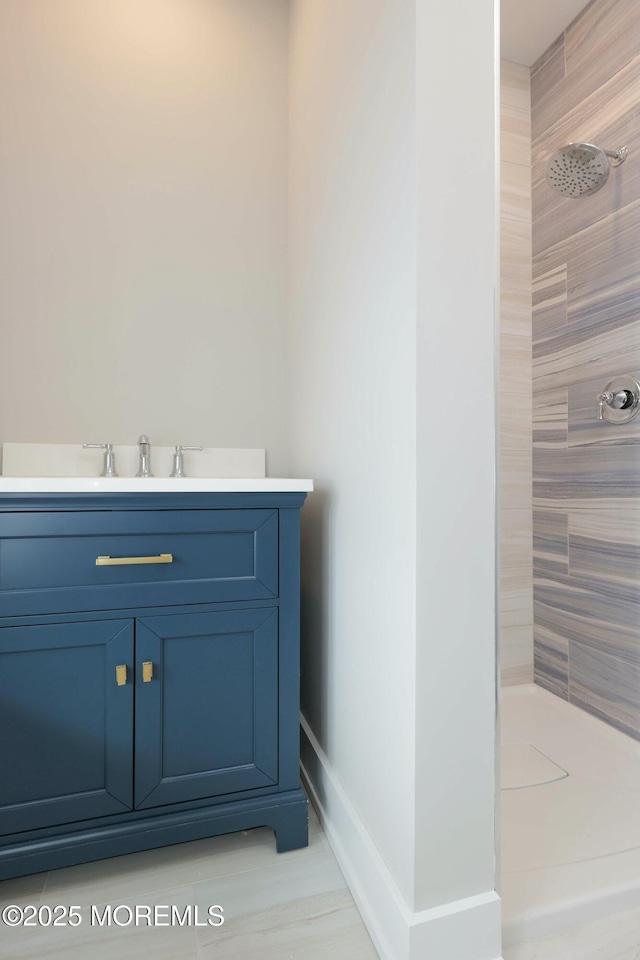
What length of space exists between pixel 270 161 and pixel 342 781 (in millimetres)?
1929

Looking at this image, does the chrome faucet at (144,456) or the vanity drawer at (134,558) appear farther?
the chrome faucet at (144,456)

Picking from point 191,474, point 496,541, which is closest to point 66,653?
point 191,474

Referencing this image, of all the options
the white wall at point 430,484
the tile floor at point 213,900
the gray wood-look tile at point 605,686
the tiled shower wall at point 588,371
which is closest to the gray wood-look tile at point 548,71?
the tiled shower wall at point 588,371

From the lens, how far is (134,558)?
1.10m

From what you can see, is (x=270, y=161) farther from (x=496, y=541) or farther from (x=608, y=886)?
(x=608, y=886)

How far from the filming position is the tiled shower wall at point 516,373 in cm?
208

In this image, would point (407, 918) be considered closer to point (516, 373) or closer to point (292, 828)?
point (292, 828)

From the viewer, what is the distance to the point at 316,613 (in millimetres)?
1490

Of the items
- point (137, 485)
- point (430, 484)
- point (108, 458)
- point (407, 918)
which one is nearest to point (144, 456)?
point (108, 458)

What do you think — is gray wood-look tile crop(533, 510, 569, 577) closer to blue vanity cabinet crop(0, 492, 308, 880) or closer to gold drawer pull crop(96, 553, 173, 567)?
blue vanity cabinet crop(0, 492, 308, 880)

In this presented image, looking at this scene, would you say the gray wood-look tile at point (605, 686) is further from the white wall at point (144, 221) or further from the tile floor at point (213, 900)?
the white wall at point (144, 221)

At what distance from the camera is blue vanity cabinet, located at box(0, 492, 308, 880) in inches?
41.1

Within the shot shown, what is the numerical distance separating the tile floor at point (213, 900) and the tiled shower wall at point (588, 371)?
3.74ft

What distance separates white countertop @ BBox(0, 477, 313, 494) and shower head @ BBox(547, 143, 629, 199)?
4.54 ft
